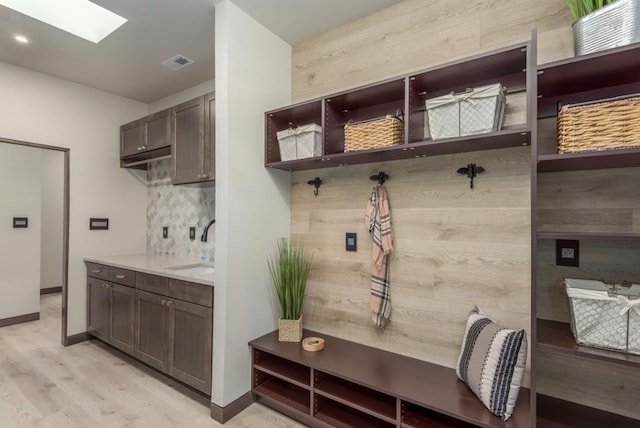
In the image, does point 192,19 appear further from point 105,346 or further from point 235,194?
point 105,346

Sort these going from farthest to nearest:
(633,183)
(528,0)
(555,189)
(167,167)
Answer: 1. (167,167)
2. (528,0)
3. (555,189)
4. (633,183)

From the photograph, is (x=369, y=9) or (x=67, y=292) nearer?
(x=369, y=9)

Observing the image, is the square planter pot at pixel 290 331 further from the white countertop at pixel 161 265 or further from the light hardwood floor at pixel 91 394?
the white countertop at pixel 161 265

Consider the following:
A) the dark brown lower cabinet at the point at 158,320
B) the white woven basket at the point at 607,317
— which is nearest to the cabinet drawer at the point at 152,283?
the dark brown lower cabinet at the point at 158,320

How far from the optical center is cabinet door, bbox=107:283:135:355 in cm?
278

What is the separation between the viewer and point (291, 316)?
2311 millimetres

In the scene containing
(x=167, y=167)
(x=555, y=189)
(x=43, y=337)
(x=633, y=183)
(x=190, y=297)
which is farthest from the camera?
(x=167, y=167)

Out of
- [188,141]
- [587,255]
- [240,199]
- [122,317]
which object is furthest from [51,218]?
[587,255]

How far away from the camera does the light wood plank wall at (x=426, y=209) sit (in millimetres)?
1716

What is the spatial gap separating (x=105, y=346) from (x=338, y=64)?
3.45 meters

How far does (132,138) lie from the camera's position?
3488mm

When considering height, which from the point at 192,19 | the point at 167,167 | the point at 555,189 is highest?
the point at 192,19

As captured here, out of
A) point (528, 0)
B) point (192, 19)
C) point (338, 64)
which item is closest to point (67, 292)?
point (192, 19)

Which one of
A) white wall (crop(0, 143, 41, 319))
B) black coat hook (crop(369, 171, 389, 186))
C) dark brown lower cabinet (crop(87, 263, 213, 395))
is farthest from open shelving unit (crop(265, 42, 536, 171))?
white wall (crop(0, 143, 41, 319))
